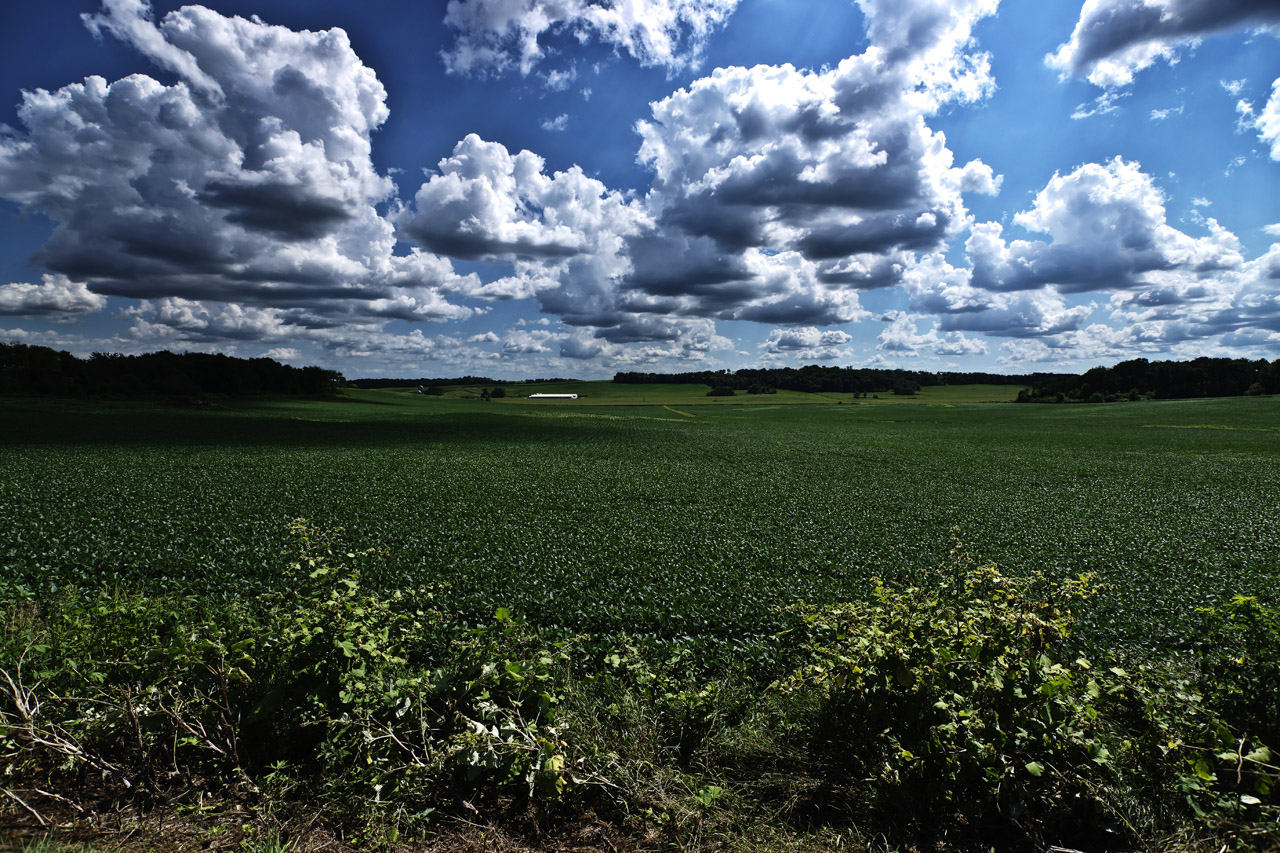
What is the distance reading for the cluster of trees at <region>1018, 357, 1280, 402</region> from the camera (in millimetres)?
112012

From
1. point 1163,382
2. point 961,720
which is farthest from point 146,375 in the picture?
point 1163,382

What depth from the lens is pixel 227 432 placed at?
43844 millimetres

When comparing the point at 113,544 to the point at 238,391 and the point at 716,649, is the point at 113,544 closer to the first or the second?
the point at 716,649

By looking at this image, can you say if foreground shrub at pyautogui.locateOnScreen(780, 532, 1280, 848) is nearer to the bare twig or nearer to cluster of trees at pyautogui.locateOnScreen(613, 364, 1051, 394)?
the bare twig

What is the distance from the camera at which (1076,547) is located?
15.1 m

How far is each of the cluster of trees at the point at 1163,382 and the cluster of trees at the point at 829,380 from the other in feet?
47.1

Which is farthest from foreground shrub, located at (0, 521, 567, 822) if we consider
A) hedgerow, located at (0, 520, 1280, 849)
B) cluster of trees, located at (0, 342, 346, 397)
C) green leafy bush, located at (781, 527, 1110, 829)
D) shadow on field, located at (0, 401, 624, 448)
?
cluster of trees, located at (0, 342, 346, 397)

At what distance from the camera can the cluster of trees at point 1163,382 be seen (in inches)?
4410

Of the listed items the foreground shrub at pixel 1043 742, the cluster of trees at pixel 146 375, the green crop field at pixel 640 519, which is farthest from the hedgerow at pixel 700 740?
the cluster of trees at pixel 146 375

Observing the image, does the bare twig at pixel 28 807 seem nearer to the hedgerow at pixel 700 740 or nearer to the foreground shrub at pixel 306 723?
the hedgerow at pixel 700 740

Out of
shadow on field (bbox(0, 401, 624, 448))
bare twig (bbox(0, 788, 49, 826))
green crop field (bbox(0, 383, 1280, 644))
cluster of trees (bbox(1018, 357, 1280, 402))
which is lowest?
green crop field (bbox(0, 383, 1280, 644))

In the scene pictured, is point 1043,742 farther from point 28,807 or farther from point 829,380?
point 829,380

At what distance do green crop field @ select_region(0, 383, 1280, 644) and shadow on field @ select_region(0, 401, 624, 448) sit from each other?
726 mm

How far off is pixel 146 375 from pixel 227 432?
68690 mm
